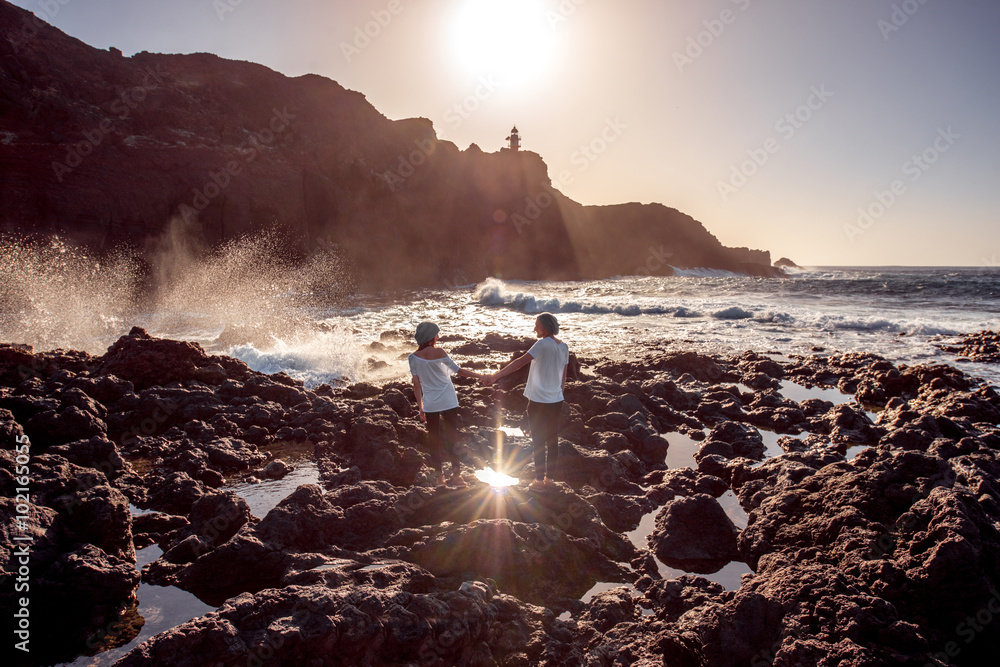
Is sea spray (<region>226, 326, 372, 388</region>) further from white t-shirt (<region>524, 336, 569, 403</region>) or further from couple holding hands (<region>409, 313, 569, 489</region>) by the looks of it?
white t-shirt (<region>524, 336, 569, 403</region>)

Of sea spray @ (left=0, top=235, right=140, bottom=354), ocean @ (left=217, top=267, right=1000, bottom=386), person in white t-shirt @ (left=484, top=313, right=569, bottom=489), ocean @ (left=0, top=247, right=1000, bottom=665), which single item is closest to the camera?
person in white t-shirt @ (left=484, top=313, right=569, bottom=489)

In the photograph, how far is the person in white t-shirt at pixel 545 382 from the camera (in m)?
4.40

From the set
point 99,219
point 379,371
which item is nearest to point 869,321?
point 379,371

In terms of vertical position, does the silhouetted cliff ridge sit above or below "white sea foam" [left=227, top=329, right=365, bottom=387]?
above

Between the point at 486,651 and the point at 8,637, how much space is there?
95.0 inches

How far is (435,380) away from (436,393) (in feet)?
0.44

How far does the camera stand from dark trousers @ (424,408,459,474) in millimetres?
4691

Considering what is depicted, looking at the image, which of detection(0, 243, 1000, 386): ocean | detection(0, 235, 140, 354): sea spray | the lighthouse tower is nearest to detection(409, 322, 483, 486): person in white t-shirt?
detection(0, 243, 1000, 386): ocean

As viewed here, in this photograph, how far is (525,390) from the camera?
15.1 feet

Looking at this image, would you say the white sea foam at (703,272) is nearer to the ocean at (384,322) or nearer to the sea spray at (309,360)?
the ocean at (384,322)

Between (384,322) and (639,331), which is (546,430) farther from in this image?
(384,322)

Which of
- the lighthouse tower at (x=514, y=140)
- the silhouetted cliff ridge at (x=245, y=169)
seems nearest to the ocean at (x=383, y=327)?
the silhouetted cliff ridge at (x=245, y=169)

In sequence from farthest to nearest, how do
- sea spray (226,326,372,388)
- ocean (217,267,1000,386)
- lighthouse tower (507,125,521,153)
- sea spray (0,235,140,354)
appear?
lighthouse tower (507,125,521,153) < sea spray (0,235,140,354) < ocean (217,267,1000,386) < sea spray (226,326,372,388)

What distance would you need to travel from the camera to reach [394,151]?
56.9 m
